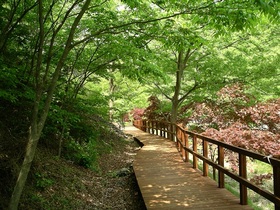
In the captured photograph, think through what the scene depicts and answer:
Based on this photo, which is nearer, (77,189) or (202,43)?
(202,43)

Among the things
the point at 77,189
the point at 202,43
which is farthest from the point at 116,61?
the point at 77,189

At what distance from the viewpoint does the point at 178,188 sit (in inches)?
224

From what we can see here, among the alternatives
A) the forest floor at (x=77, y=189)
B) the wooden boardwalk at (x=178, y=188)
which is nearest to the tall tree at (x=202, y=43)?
the wooden boardwalk at (x=178, y=188)

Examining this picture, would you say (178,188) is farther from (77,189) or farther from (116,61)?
(116,61)

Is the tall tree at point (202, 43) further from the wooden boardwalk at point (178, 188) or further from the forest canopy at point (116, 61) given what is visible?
the wooden boardwalk at point (178, 188)

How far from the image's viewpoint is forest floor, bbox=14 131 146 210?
4934 millimetres

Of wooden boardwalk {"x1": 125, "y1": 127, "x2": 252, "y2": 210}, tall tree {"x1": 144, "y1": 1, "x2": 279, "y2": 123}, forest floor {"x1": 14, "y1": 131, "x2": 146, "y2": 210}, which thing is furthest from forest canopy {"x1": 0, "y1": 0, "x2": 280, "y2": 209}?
wooden boardwalk {"x1": 125, "y1": 127, "x2": 252, "y2": 210}

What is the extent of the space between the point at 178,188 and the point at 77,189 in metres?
2.37

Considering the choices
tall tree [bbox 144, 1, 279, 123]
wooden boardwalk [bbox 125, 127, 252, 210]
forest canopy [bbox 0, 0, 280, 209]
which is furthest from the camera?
wooden boardwalk [bbox 125, 127, 252, 210]

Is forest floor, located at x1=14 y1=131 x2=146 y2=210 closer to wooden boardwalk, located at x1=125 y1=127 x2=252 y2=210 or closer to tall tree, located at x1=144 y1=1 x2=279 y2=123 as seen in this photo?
wooden boardwalk, located at x1=125 y1=127 x2=252 y2=210

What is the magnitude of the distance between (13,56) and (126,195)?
13.5 ft

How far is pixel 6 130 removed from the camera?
4543mm

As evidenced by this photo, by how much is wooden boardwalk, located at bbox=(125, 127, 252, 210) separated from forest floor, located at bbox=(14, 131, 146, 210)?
34 cm

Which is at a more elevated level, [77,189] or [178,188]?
[178,188]
